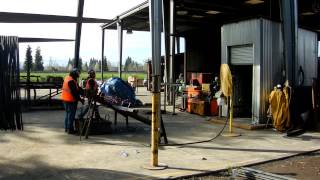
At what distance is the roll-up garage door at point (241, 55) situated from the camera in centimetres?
1446

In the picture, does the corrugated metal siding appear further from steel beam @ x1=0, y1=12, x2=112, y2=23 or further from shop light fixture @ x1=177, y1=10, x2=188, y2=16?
steel beam @ x1=0, y1=12, x2=112, y2=23

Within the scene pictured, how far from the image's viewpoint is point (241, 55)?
15.0 m

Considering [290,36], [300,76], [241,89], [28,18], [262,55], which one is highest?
[28,18]

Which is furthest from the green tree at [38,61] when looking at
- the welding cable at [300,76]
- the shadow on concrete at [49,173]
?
the shadow on concrete at [49,173]

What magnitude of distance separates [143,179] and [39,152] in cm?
330

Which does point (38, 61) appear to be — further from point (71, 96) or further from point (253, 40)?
point (71, 96)

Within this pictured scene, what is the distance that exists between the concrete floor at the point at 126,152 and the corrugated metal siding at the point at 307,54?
3767 mm

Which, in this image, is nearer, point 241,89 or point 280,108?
point 280,108

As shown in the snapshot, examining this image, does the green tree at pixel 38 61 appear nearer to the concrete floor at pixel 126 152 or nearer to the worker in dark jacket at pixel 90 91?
the worker in dark jacket at pixel 90 91

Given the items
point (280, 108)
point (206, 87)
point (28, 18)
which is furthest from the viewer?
point (28, 18)

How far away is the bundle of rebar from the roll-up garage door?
8.62 metres

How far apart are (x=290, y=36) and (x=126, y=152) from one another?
24.5 feet

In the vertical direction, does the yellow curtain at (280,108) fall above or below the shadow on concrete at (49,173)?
above

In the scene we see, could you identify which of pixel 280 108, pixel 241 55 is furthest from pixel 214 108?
pixel 280 108
